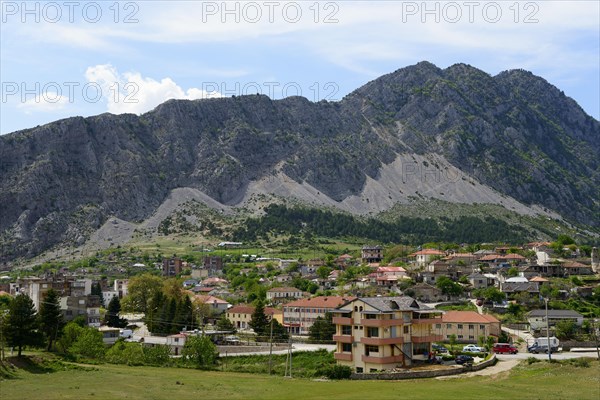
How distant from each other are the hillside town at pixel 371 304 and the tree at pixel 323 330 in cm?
12

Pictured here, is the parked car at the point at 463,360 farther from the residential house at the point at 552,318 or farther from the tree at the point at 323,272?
the tree at the point at 323,272

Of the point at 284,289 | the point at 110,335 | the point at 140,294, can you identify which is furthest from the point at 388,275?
the point at 110,335

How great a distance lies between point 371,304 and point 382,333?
2839 mm

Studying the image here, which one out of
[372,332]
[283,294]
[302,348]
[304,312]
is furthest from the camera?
[283,294]

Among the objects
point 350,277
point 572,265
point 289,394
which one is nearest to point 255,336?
point 289,394

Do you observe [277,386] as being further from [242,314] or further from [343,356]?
[242,314]

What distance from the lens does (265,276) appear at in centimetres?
14888

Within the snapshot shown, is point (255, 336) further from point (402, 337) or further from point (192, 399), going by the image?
point (192, 399)

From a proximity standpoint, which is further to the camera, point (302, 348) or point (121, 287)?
point (121, 287)

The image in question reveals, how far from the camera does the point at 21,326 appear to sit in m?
65.1

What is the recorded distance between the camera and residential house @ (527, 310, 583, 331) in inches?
3336

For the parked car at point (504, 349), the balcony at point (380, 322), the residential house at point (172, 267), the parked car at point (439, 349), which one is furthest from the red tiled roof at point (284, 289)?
the residential house at point (172, 267)

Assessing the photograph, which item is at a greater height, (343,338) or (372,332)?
(372,332)

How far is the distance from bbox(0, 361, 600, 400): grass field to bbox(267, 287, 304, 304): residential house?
54293 mm
